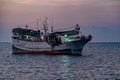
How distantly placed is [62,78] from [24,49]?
6883 cm

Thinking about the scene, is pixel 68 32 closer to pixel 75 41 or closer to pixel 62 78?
pixel 75 41

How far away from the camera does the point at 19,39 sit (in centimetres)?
13100

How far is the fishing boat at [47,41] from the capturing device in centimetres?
12038

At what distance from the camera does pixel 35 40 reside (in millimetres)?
127438

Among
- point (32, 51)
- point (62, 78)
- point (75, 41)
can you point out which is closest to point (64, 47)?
point (75, 41)

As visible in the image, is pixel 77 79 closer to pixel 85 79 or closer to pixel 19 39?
pixel 85 79

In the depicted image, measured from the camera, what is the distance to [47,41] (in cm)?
12562

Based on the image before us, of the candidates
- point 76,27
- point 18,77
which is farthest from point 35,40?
point 18,77

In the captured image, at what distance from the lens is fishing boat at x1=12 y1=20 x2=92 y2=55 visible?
120375 millimetres

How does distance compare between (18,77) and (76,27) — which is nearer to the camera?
(18,77)

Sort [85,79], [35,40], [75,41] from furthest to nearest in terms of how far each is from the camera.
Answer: [35,40], [75,41], [85,79]

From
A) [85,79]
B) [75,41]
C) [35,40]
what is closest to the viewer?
[85,79]

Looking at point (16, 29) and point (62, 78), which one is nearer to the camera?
point (62, 78)

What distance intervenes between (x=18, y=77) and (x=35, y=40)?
66.4m
